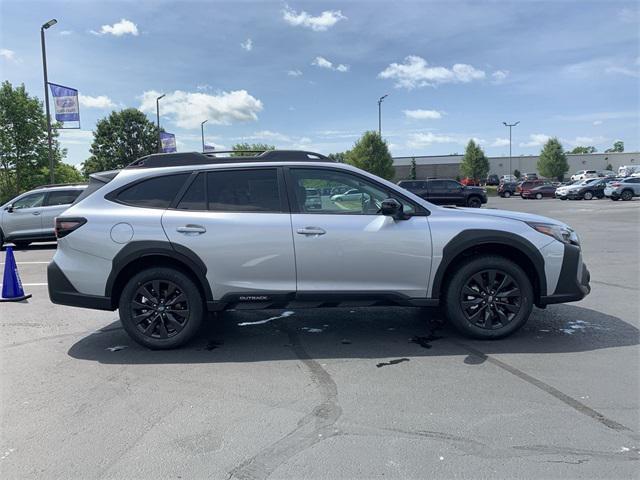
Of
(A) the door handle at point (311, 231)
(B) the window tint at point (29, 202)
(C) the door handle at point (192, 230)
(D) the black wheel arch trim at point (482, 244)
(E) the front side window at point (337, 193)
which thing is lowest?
(D) the black wheel arch trim at point (482, 244)

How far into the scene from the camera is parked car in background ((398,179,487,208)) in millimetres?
29266

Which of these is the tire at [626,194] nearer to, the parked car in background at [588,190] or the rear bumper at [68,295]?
the parked car in background at [588,190]

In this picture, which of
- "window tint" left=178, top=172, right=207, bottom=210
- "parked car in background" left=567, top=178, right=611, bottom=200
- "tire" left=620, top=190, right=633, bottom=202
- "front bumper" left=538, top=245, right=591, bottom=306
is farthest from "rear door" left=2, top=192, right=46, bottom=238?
"parked car in background" left=567, top=178, right=611, bottom=200

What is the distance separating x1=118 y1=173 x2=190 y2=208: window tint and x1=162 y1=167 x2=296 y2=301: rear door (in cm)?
13

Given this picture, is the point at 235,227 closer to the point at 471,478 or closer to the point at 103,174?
the point at 103,174

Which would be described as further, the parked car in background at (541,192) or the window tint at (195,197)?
the parked car in background at (541,192)

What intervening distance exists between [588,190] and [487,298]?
39.2 m

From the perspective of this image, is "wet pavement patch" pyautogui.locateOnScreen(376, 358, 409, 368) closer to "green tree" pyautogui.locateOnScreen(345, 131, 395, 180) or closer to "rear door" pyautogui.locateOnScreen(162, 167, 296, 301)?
"rear door" pyautogui.locateOnScreen(162, 167, 296, 301)

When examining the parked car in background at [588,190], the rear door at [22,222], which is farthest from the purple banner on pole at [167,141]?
the parked car in background at [588,190]

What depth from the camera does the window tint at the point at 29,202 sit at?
1412 cm

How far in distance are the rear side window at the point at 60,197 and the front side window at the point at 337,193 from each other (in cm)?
1200

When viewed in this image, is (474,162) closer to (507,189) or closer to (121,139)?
(507,189)

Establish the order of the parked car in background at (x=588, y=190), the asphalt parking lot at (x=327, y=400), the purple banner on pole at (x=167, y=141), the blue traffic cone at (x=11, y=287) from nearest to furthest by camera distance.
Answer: the asphalt parking lot at (x=327, y=400), the blue traffic cone at (x=11, y=287), the purple banner on pole at (x=167, y=141), the parked car in background at (x=588, y=190)

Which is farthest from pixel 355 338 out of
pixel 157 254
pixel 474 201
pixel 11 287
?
pixel 474 201
